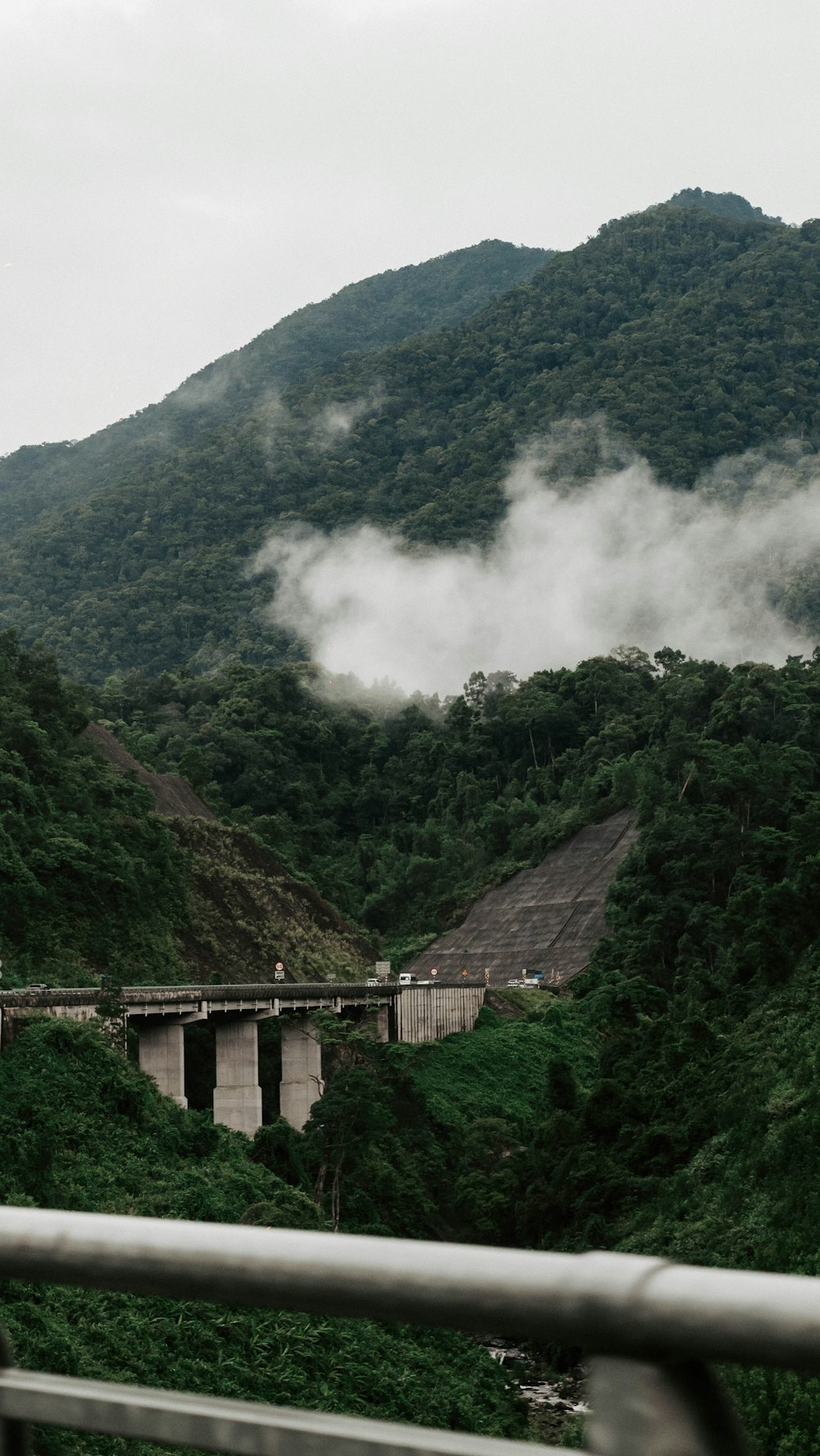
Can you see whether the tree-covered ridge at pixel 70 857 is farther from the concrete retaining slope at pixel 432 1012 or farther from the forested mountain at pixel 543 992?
the concrete retaining slope at pixel 432 1012

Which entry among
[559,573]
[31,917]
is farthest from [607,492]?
[31,917]

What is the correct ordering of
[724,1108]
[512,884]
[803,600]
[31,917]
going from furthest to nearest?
[803,600], [512,884], [31,917], [724,1108]

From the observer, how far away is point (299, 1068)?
54938mm

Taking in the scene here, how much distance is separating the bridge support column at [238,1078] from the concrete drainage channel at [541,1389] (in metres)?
12.2

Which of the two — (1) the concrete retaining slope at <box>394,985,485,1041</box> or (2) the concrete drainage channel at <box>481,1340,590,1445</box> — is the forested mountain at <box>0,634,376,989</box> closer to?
(1) the concrete retaining slope at <box>394,985,485,1041</box>

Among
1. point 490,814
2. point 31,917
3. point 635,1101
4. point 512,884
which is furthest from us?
point 490,814

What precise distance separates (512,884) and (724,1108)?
46.7m

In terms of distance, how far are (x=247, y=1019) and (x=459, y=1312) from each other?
4976cm

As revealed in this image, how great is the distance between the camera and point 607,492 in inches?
6772

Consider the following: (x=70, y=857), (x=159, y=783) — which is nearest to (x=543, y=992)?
(x=159, y=783)

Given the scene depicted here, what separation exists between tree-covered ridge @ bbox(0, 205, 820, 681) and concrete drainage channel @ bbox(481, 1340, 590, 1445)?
119 metres

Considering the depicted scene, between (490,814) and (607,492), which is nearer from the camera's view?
(490,814)

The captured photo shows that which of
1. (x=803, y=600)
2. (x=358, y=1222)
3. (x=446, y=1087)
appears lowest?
(x=358, y=1222)

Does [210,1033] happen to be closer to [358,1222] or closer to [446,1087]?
[446,1087]
